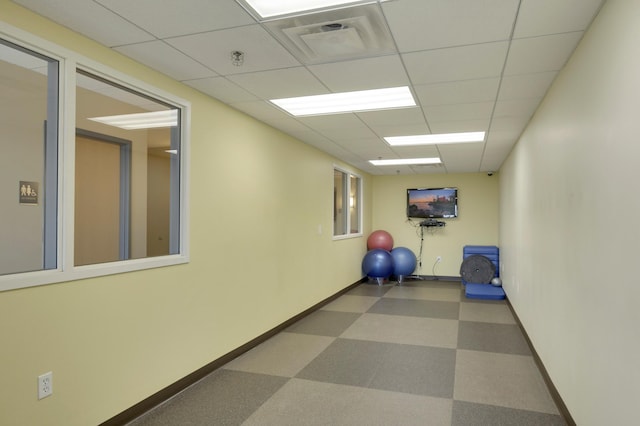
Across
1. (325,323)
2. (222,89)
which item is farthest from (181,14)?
(325,323)

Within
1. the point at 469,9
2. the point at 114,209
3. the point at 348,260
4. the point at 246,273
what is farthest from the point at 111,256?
the point at 348,260

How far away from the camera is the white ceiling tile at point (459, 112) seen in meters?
3.90

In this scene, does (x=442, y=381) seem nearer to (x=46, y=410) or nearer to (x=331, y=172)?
(x=46, y=410)

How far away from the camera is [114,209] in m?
3.35

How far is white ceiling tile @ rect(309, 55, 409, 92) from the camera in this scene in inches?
113

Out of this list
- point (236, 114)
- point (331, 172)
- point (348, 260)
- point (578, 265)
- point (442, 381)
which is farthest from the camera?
point (348, 260)

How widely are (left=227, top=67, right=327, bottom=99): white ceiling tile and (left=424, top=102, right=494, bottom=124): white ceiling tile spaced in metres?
1.23

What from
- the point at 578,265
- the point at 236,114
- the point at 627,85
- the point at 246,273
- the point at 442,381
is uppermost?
the point at 236,114

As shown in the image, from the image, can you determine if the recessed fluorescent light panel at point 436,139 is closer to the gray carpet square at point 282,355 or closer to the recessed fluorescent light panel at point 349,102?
the recessed fluorescent light panel at point 349,102

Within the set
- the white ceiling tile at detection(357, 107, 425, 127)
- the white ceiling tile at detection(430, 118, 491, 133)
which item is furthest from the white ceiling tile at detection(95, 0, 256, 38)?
the white ceiling tile at detection(430, 118, 491, 133)

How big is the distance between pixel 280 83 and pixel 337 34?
96cm

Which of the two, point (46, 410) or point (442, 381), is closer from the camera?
point (46, 410)

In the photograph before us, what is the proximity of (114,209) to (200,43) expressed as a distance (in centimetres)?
156

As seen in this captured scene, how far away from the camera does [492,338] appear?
4.87m
